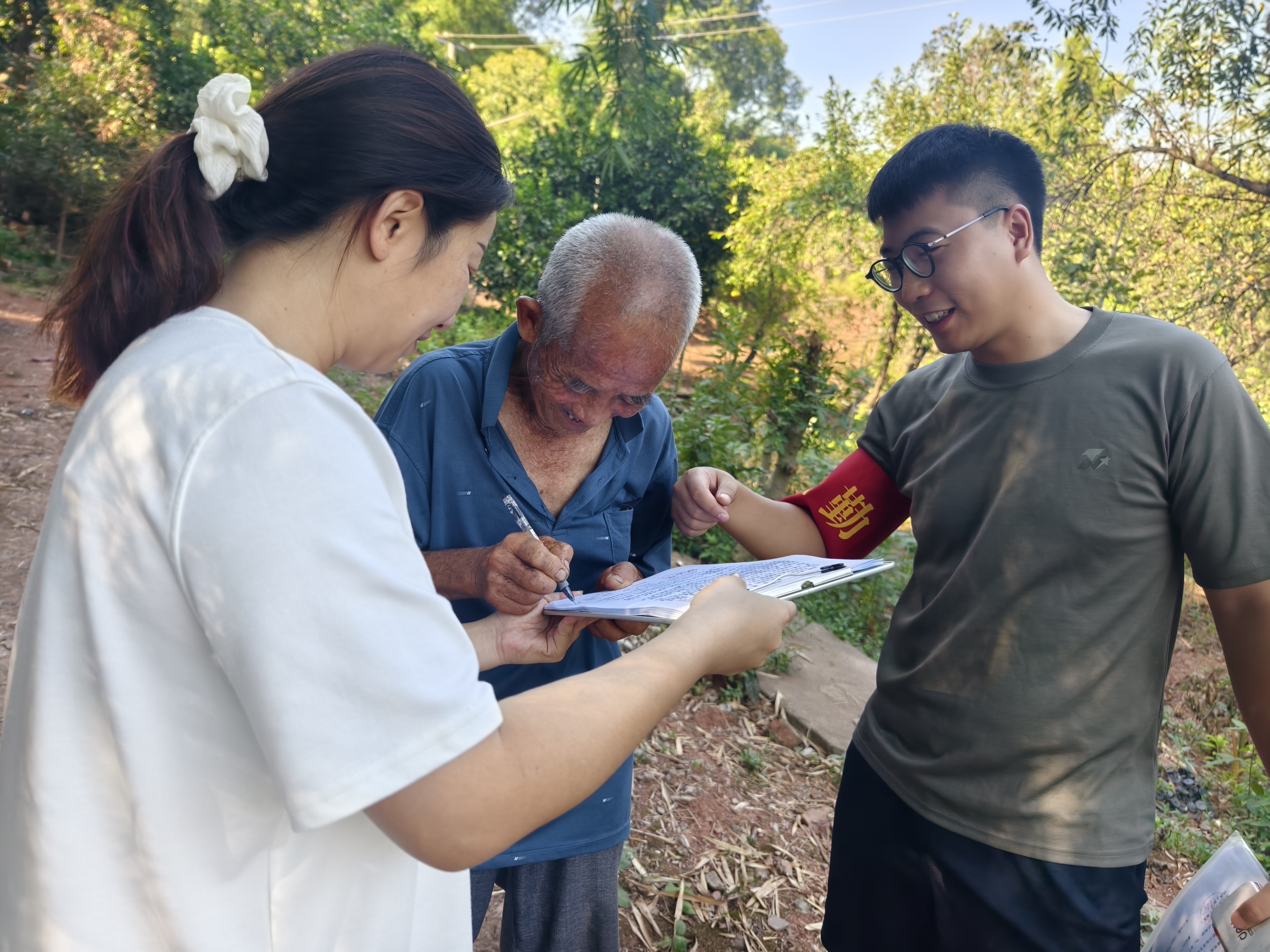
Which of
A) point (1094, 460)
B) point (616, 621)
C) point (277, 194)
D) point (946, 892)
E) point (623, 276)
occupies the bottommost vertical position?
point (946, 892)

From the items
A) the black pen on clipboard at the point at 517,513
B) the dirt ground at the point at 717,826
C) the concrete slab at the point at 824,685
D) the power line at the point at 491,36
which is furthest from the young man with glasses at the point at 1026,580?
the power line at the point at 491,36

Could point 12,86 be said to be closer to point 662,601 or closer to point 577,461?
point 577,461

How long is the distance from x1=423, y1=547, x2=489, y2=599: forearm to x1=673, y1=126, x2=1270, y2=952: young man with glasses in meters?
0.70

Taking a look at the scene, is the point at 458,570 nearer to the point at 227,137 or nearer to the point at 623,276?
the point at 623,276

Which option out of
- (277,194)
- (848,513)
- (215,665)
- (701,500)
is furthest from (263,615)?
(848,513)

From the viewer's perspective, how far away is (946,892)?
2.00 meters

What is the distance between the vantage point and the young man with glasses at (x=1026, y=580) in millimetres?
1761

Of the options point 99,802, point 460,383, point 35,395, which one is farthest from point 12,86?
point 99,802

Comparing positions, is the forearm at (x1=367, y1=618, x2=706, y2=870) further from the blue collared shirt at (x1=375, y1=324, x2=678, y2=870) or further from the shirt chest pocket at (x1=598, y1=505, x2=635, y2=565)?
the shirt chest pocket at (x1=598, y1=505, x2=635, y2=565)

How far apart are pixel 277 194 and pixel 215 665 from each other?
0.67 metres

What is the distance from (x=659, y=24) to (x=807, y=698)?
4.37m

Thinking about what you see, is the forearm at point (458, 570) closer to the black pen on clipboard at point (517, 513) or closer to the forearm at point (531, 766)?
the black pen on clipboard at point (517, 513)

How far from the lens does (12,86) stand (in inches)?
458

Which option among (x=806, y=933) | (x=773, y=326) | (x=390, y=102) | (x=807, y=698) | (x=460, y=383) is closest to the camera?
(x=390, y=102)
